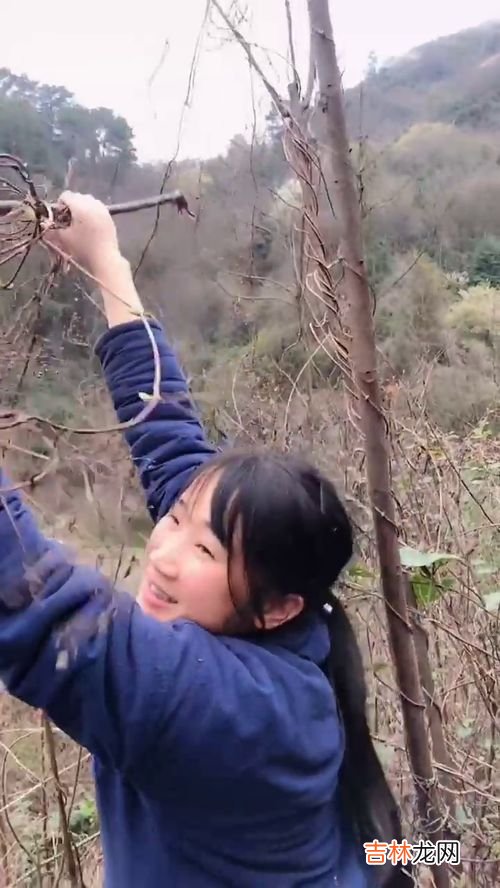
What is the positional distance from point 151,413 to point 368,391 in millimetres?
257

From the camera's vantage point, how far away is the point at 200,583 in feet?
2.56

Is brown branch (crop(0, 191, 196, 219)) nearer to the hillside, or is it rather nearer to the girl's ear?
the girl's ear

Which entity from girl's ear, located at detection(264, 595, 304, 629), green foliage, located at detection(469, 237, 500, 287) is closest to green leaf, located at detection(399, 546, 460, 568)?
girl's ear, located at detection(264, 595, 304, 629)

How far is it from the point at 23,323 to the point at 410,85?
25.2 feet

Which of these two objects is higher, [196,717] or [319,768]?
[196,717]

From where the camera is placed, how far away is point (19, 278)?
0.85 m

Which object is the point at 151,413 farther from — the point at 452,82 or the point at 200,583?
the point at 452,82

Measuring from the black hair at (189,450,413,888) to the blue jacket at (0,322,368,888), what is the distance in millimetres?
39

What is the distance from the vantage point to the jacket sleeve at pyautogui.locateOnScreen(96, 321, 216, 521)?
1019mm

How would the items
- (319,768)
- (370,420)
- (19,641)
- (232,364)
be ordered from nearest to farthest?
1. (19,641)
2. (319,768)
3. (370,420)
4. (232,364)

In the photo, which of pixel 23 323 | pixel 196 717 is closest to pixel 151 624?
pixel 196 717

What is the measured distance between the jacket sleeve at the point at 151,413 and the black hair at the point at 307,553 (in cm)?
16

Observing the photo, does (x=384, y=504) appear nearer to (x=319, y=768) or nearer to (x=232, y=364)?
(x=319, y=768)

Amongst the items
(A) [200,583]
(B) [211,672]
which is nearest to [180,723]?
(B) [211,672]
